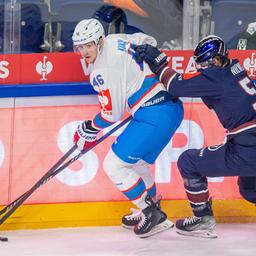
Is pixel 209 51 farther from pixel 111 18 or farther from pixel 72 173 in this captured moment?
pixel 72 173

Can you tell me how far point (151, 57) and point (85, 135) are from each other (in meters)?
0.50

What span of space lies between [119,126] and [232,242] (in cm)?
81

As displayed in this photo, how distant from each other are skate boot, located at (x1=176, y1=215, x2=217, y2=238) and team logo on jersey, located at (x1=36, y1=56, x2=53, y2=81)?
1027mm

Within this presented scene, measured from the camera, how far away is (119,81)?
4.48 meters

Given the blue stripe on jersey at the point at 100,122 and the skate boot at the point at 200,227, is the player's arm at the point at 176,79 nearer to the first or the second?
the blue stripe on jersey at the point at 100,122

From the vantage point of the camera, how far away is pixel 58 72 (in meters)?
4.85

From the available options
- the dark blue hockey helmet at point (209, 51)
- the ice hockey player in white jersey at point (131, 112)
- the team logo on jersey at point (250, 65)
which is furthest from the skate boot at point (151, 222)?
the team logo on jersey at point (250, 65)

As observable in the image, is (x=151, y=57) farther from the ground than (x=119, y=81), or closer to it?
farther from the ground

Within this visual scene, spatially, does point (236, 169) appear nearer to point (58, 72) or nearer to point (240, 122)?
point (240, 122)

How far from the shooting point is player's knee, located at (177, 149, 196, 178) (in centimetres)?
458

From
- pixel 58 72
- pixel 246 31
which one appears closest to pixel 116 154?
pixel 58 72

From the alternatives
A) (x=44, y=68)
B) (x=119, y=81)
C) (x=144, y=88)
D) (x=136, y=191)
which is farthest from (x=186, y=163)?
(x=44, y=68)

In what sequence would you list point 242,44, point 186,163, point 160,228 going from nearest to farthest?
point 186,163 → point 160,228 → point 242,44

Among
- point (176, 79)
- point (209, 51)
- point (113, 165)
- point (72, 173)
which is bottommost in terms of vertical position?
point (72, 173)
